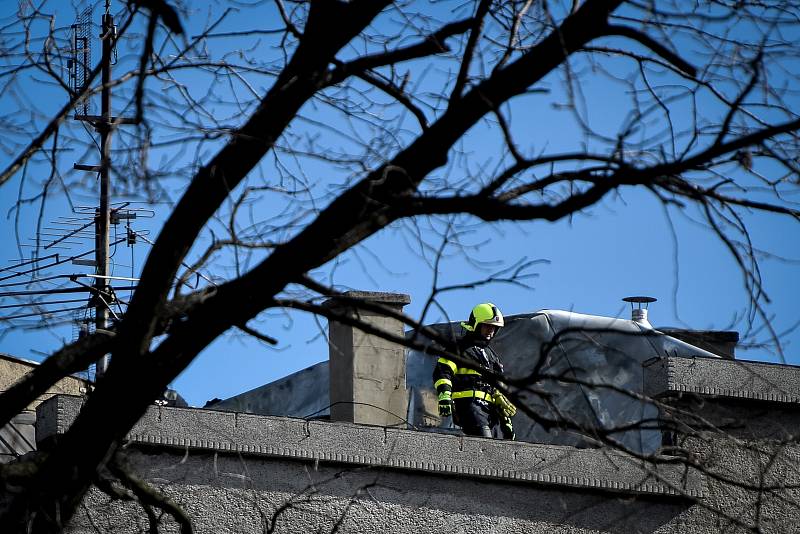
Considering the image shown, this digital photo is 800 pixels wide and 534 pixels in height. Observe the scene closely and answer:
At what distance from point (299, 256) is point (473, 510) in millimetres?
4612

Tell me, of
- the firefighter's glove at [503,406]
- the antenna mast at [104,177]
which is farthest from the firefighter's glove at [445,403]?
the antenna mast at [104,177]

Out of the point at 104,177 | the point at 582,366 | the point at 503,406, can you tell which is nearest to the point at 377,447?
the point at 503,406

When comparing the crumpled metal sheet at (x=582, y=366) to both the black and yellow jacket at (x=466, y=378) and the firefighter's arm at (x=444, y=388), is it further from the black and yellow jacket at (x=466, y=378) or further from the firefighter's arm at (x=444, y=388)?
the firefighter's arm at (x=444, y=388)

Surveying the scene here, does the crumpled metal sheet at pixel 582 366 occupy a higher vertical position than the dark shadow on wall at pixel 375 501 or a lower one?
higher

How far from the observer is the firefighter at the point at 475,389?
11.1 metres

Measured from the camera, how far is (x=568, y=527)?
934 centimetres

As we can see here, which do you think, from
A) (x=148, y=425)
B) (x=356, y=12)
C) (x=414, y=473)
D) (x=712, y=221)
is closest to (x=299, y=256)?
(x=356, y=12)

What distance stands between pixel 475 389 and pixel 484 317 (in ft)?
2.22

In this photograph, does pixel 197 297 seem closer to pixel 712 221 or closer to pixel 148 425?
pixel 712 221

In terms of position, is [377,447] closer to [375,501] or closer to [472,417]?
[375,501]

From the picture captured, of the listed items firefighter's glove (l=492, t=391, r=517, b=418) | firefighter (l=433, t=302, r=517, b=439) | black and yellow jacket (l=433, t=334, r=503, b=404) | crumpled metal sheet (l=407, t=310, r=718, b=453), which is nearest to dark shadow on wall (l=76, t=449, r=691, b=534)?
firefighter's glove (l=492, t=391, r=517, b=418)

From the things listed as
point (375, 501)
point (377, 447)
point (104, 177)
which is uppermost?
point (104, 177)

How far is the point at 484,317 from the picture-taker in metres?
11.6

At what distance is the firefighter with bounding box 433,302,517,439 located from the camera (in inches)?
439
